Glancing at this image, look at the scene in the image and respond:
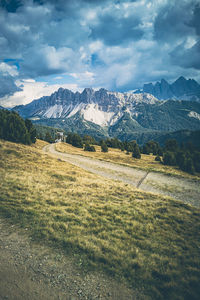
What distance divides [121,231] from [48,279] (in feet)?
16.0

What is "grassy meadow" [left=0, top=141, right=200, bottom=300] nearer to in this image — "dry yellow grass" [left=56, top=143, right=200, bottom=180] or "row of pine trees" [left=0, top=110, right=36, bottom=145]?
"dry yellow grass" [left=56, top=143, right=200, bottom=180]

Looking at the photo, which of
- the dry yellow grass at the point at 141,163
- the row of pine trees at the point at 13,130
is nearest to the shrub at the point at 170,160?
the dry yellow grass at the point at 141,163

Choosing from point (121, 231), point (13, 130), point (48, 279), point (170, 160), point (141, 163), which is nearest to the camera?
point (48, 279)

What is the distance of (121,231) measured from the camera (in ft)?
30.2

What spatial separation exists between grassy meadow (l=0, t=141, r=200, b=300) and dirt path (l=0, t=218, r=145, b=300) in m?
0.45

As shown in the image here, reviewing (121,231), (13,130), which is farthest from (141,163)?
(13,130)

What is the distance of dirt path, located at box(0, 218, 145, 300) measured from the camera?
5168 millimetres

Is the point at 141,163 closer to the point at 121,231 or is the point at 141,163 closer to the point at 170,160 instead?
the point at 170,160

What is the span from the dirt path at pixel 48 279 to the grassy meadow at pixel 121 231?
1.47 ft

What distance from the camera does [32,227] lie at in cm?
877

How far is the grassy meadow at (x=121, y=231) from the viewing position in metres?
6.20

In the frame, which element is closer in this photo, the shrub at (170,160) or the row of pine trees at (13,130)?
the shrub at (170,160)

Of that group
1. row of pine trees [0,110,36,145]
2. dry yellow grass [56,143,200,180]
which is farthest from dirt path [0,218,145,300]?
row of pine trees [0,110,36,145]

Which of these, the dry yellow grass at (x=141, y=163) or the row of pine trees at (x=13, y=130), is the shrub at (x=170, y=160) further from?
the row of pine trees at (x=13, y=130)
